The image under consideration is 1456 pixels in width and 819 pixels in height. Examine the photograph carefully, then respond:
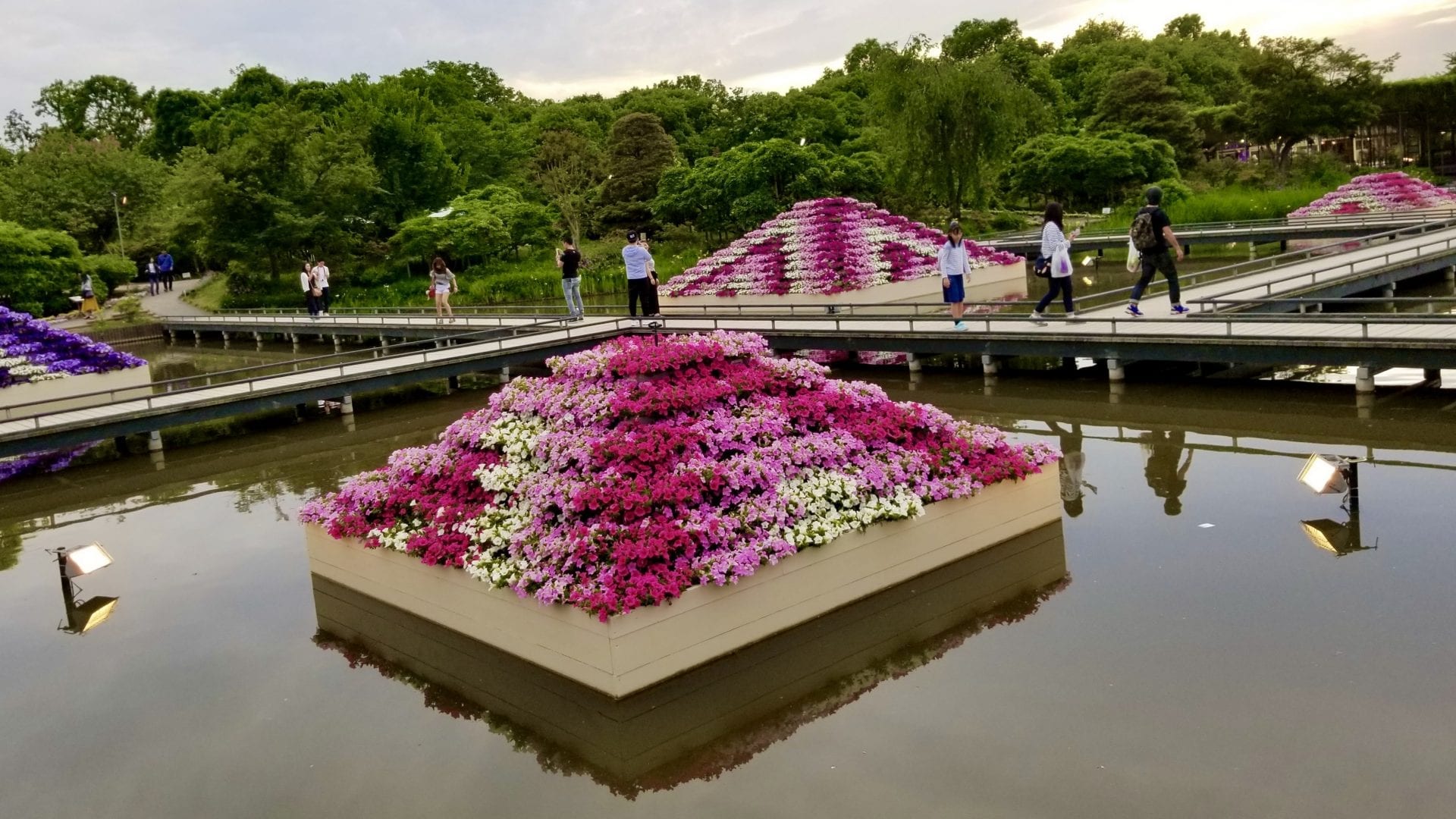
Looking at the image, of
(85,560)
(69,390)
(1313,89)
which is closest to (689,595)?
(85,560)

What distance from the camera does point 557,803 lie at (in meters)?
5.89

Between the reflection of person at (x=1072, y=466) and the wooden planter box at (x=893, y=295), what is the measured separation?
11.3 m

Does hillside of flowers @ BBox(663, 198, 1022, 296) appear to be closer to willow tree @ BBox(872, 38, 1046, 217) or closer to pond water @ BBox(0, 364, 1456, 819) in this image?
willow tree @ BBox(872, 38, 1046, 217)

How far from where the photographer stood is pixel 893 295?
27828 mm

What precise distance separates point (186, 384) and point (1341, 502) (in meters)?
20.7

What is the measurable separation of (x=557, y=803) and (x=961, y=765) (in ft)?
7.18

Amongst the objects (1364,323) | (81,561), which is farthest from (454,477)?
(1364,323)

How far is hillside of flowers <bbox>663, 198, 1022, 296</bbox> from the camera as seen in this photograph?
27750 millimetres

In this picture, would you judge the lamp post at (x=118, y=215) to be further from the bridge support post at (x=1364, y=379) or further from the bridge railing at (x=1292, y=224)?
the bridge support post at (x=1364, y=379)

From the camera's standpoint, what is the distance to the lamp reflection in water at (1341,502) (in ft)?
28.3

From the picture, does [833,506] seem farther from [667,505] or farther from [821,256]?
[821,256]

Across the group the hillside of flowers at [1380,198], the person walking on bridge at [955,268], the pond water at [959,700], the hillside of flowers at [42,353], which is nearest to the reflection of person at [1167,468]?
the pond water at [959,700]

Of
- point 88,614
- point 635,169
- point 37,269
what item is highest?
point 635,169

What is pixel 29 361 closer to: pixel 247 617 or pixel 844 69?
pixel 247 617
